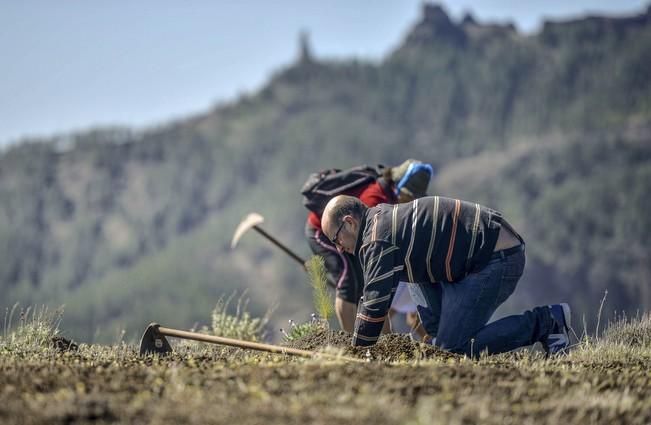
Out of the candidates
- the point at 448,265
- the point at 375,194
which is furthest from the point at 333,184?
the point at 448,265

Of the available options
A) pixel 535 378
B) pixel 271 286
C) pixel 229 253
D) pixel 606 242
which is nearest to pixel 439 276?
pixel 535 378

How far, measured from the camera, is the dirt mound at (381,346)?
6783 mm

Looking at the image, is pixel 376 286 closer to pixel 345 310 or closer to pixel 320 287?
pixel 320 287

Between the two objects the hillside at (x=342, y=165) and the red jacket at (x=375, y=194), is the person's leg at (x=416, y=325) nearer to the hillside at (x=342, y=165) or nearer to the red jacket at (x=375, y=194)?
the red jacket at (x=375, y=194)

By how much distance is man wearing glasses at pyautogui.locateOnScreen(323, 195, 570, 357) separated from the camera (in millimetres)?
6562

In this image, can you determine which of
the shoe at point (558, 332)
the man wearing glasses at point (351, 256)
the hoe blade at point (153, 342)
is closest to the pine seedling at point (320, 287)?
the man wearing glasses at point (351, 256)

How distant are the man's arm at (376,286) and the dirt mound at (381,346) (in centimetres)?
20

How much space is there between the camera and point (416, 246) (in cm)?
667

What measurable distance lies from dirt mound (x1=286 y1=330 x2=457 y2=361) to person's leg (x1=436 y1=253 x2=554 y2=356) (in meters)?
0.15

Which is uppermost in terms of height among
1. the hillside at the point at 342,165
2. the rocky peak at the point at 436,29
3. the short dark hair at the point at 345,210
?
the rocky peak at the point at 436,29

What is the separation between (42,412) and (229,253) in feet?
371

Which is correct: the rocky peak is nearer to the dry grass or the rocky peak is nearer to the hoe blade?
the hoe blade

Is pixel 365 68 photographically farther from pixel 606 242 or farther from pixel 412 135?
pixel 606 242

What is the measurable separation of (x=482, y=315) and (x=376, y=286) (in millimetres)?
917
